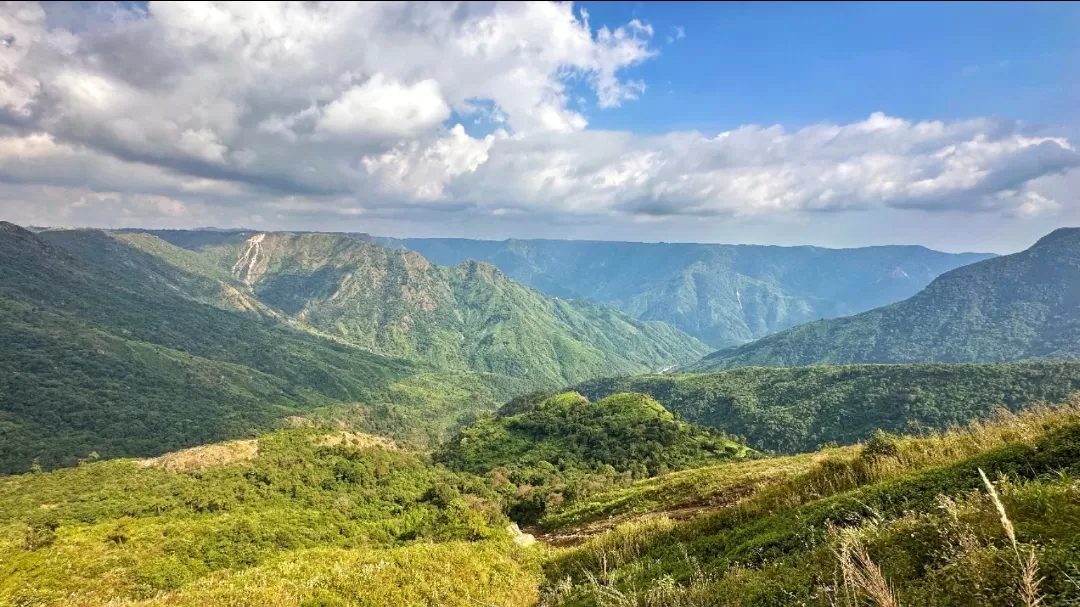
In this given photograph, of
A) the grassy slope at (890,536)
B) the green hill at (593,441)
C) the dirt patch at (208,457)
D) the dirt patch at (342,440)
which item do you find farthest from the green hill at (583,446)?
the grassy slope at (890,536)

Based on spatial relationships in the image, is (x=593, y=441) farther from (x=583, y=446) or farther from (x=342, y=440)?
(x=342, y=440)

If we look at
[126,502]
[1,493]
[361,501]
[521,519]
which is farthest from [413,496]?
[1,493]

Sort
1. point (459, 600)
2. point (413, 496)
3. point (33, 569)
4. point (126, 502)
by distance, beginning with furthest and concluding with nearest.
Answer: point (413, 496), point (126, 502), point (33, 569), point (459, 600)

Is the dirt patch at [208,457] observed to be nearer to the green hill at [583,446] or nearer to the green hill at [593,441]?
the green hill at [583,446]

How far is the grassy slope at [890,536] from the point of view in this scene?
561 cm

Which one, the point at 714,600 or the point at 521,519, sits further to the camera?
the point at 521,519

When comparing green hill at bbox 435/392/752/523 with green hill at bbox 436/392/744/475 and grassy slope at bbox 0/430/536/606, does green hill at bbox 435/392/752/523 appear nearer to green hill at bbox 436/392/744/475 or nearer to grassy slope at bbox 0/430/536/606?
green hill at bbox 436/392/744/475

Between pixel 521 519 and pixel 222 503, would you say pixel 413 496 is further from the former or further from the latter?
pixel 521 519

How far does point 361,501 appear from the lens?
350 feet

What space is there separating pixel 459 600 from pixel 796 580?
1028 cm

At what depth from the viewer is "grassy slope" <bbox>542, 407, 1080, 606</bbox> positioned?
18.4 feet

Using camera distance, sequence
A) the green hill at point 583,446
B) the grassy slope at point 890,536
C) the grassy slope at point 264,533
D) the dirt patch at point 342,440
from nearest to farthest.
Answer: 1. the grassy slope at point 890,536
2. the grassy slope at point 264,533
3. the green hill at point 583,446
4. the dirt patch at point 342,440

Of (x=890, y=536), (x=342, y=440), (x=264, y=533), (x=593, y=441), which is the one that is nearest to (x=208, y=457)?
(x=342, y=440)

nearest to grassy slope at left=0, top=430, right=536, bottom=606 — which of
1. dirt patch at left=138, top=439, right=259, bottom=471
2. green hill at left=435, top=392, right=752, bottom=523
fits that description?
dirt patch at left=138, top=439, right=259, bottom=471
